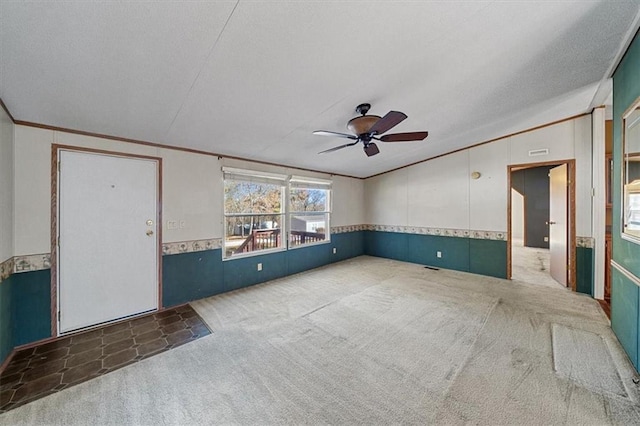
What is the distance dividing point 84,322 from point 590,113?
24.4 ft

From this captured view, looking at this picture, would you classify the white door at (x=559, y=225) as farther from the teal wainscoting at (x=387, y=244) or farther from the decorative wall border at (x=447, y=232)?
the teal wainscoting at (x=387, y=244)

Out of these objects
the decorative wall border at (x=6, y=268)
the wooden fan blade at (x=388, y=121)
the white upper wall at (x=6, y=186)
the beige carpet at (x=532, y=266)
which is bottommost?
the beige carpet at (x=532, y=266)

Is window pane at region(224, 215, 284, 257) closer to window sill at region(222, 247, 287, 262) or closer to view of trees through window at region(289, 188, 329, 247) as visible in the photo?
window sill at region(222, 247, 287, 262)

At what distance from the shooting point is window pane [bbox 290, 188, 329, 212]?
509cm

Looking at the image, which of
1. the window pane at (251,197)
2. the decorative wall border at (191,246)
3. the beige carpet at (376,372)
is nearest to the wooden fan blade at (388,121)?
the beige carpet at (376,372)

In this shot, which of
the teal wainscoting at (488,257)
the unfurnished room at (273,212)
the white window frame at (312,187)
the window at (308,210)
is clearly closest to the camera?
the unfurnished room at (273,212)

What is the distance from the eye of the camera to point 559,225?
434 cm

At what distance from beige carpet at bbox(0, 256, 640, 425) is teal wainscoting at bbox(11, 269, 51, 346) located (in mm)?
1180

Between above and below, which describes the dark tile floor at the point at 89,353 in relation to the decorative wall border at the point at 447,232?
below

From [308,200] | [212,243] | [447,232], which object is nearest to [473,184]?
[447,232]

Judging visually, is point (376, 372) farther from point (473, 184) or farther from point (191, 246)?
point (473, 184)

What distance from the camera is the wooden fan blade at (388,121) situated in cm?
216

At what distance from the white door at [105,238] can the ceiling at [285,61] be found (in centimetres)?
44

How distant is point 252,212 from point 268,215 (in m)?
0.34
